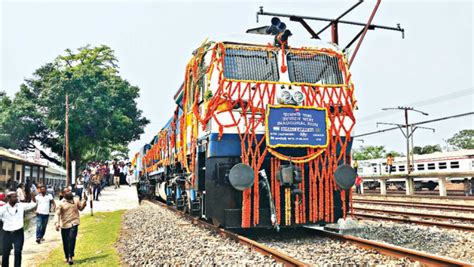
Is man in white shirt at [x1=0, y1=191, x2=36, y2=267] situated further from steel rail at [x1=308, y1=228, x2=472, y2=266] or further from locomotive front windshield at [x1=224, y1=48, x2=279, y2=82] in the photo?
steel rail at [x1=308, y1=228, x2=472, y2=266]

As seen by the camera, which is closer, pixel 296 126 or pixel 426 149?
pixel 296 126

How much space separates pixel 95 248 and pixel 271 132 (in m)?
4.41

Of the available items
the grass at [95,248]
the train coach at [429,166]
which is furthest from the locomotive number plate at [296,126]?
the train coach at [429,166]

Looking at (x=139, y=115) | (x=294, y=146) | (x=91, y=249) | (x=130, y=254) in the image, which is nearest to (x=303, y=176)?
(x=294, y=146)

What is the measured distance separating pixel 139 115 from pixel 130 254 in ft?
100

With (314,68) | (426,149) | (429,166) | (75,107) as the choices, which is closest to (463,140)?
(426,149)

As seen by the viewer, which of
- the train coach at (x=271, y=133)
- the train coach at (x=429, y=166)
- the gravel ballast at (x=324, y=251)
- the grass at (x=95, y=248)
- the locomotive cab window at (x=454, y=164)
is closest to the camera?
the gravel ballast at (x=324, y=251)

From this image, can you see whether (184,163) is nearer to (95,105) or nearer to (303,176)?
(303,176)

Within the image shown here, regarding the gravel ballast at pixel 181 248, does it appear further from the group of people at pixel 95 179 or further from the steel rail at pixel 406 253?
the group of people at pixel 95 179

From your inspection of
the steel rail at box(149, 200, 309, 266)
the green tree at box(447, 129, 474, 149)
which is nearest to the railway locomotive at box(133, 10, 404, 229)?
the steel rail at box(149, 200, 309, 266)

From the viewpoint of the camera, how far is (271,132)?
7.08 meters

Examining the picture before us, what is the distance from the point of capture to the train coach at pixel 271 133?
276 inches

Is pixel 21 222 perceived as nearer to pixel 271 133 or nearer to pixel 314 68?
pixel 271 133

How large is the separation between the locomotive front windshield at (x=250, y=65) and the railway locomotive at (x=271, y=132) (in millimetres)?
19
